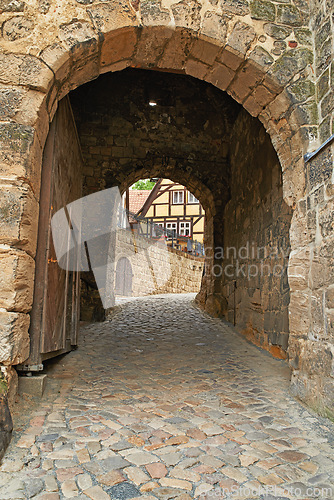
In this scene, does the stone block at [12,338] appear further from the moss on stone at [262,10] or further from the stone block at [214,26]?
the moss on stone at [262,10]

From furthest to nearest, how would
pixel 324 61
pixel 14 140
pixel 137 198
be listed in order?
pixel 137 198
pixel 324 61
pixel 14 140

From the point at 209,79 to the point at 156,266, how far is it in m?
13.6

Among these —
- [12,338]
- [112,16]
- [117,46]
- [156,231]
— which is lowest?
[12,338]

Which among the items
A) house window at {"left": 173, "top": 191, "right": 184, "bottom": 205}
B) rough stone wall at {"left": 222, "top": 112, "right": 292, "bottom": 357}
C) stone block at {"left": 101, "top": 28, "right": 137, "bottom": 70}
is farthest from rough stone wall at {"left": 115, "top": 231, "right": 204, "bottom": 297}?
stone block at {"left": 101, "top": 28, "right": 137, "bottom": 70}

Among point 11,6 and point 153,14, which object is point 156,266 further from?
point 11,6

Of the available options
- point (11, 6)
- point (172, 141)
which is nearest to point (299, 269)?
point (11, 6)

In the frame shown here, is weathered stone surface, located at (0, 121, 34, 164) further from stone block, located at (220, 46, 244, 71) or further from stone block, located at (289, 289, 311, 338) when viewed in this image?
stone block, located at (289, 289, 311, 338)

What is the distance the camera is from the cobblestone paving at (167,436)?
1.71 metres

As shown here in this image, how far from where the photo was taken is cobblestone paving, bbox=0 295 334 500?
1711 mm

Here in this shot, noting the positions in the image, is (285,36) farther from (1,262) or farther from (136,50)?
(1,262)

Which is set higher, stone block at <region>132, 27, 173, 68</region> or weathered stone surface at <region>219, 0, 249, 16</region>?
weathered stone surface at <region>219, 0, 249, 16</region>

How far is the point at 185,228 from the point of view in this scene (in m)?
23.6

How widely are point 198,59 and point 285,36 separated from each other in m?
0.69

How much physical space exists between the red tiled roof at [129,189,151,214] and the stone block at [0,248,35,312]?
21.9 m
